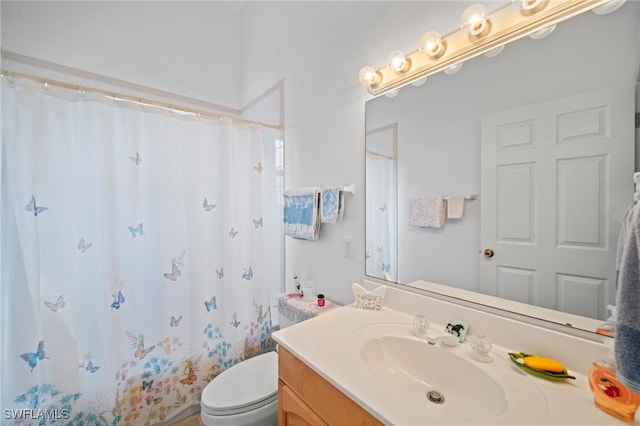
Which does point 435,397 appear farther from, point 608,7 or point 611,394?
point 608,7

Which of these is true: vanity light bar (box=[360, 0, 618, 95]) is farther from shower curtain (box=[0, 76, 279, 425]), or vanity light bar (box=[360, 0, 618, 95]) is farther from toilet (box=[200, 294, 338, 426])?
toilet (box=[200, 294, 338, 426])

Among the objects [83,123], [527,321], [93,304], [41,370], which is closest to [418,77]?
[527,321]

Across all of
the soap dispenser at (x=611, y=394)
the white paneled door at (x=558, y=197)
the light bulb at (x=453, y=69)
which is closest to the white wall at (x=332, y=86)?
the light bulb at (x=453, y=69)

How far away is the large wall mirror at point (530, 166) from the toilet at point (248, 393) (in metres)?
0.79

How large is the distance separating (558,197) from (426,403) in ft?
2.37

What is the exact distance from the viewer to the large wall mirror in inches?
29.0

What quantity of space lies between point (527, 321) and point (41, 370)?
6.69 feet

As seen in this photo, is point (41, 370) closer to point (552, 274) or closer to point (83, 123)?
point (83, 123)

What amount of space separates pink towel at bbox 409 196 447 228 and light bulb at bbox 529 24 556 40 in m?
0.59

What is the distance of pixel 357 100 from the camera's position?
4.58 ft

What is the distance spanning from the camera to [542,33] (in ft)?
2.76

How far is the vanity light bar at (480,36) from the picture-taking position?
806 mm

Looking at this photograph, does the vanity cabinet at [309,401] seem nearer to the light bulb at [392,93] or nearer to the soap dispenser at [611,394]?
the soap dispenser at [611,394]

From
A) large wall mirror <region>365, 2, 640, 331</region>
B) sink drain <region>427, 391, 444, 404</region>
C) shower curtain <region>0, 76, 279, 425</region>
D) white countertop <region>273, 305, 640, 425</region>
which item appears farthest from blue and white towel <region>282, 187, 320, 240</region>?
sink drain <region>427, 391, 444, 404</region>
